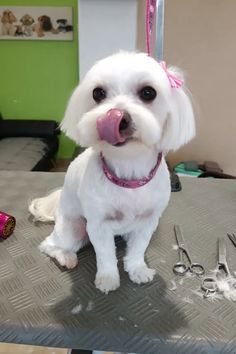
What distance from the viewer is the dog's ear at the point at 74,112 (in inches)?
29.5

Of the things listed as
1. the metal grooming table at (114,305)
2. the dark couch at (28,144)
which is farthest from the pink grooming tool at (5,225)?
the dark couch at (28,144)

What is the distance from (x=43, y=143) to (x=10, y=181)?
5.04ft

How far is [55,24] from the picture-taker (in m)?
2.83

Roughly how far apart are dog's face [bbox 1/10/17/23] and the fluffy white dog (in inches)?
97.5

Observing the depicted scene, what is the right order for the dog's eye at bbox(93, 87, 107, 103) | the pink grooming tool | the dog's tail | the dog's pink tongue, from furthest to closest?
the dog's tail, the pink grooming tool, the dog's eye at bbox(93, 87, 107, 103), the dog's pink tongue

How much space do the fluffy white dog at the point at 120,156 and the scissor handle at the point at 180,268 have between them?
0.07 metres

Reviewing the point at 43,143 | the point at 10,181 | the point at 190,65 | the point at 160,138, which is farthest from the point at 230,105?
the point at 160,138

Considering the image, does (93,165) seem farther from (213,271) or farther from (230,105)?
(230,105)

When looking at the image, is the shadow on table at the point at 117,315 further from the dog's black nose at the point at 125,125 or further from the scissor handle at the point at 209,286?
the dog's black nose at the point at 125,125

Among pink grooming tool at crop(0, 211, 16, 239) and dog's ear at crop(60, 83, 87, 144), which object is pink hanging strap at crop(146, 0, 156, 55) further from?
pink grooming tool at crop(0, 211, 16, 239)

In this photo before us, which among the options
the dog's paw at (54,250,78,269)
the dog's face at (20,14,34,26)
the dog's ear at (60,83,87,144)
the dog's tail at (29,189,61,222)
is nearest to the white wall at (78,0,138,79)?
the dog's face at (20,14,34,26)

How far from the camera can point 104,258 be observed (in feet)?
2.65

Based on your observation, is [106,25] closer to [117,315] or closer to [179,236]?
[179,236]

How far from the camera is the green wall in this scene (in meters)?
2.92
